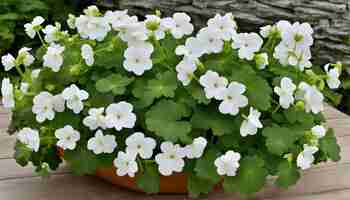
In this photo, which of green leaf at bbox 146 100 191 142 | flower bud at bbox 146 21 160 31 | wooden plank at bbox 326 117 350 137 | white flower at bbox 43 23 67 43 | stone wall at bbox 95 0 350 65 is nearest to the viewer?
green leaf at bbox 146 100 191 142

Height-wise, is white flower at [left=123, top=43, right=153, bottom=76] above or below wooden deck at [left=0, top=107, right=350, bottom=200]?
above

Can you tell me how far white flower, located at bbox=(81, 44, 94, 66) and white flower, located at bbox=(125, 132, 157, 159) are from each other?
16 cm

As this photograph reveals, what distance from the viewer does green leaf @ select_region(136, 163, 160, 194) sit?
3.36 ft

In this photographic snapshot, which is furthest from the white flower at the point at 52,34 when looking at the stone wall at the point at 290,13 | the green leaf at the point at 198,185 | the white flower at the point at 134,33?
the stone wall at the point at 290,13

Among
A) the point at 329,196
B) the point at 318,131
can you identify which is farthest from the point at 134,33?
the point at 329,196

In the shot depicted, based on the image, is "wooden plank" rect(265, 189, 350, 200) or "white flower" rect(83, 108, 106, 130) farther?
"wooden plank" rect(265, 189, 350, 200)

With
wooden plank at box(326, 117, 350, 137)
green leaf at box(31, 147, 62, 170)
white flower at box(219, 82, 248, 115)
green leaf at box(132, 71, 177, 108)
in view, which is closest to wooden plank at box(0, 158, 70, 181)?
green leaf at box(31, 147, 62, 170)

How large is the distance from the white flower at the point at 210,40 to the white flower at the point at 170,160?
0.60ft

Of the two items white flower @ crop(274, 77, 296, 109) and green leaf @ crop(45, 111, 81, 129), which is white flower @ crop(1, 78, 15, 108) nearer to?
green leaf @ crop(45, 111, 81, 129)

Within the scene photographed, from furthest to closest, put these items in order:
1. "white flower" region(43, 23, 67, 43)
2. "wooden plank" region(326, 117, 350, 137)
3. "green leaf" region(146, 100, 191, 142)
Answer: "wooden plank" region(326, 117, 350, 137)
"white flower" region(43, 23, 67, 43)
"green leaf" region(146, 100, 191, 142)

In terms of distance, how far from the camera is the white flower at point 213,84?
1.00 m

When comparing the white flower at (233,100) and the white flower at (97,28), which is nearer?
the white flower at (233,100)

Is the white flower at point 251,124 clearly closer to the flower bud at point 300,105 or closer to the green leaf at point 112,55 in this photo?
the flower bud at point 300,105

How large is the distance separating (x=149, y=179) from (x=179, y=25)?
30 cm
